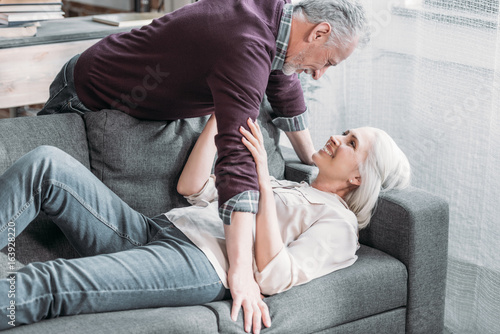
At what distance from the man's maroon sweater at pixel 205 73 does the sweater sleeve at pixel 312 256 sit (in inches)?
8.8

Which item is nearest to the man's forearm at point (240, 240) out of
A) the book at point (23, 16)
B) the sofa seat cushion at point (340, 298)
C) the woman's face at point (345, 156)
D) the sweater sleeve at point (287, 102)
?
the sofa seat cushion at point (340, 298)

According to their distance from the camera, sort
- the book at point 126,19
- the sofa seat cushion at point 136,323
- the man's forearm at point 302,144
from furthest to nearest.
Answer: the book at point 126,19 → the man's forearm at point 302,144 → the sofa seat cushion at point 136,323

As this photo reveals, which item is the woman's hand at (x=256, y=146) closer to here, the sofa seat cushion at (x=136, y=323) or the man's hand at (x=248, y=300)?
the man's hand at (x=248, y=300)

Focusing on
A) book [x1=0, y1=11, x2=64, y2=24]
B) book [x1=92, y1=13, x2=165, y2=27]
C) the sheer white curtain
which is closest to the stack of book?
book [x1=0, y1=11, x2=64, y2=24]

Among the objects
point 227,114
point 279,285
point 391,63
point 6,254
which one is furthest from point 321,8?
point 6,254

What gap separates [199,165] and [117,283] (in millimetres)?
521

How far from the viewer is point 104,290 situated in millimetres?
1564

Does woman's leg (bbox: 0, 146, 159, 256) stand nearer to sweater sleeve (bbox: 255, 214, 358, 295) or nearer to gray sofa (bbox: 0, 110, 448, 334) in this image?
gray sofa (bbox: 0, 110, 448, 334)

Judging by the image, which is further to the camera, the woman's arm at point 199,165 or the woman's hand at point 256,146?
Answer: the woman's arm at point 199,165

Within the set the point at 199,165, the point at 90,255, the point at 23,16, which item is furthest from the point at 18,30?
the point at 90,255

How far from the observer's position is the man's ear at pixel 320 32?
5.58 feet

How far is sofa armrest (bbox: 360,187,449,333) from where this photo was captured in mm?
1950

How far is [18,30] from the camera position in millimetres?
2594

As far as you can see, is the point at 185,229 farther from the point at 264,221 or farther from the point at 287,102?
the point at 287,102
